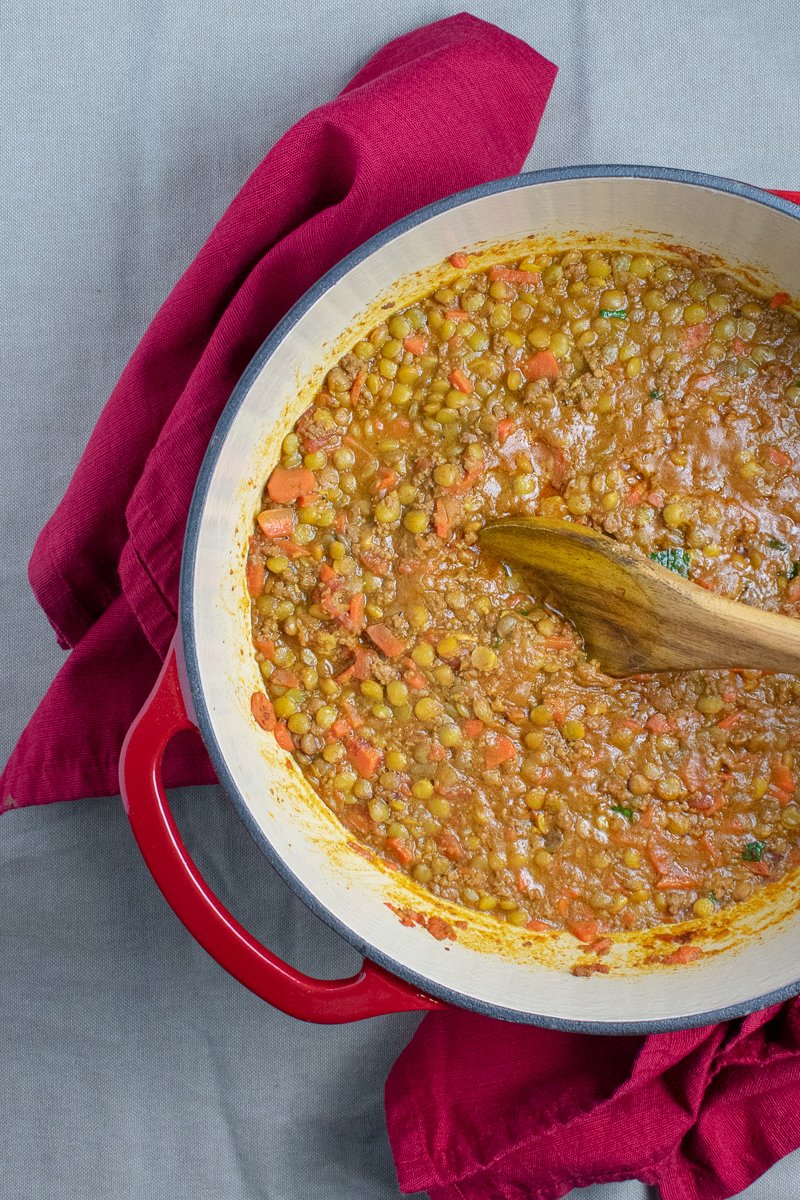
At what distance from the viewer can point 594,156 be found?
11.6 ft

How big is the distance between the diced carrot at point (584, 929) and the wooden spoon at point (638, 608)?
83 centimetres

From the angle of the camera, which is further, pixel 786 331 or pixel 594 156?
pixel 594 156

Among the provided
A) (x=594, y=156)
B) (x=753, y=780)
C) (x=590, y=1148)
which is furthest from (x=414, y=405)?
(x=590, y=1148)

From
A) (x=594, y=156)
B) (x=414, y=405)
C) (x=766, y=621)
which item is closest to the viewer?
(x=766, y=621)

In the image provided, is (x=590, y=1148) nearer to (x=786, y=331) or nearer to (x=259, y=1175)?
(x=259, y=1175)

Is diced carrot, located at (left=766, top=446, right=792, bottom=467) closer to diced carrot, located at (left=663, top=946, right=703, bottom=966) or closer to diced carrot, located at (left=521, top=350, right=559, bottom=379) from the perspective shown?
diced carrot, located at (left=521, top=350, right=559, bottom=379)

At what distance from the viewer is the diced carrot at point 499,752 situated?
326 centimetres

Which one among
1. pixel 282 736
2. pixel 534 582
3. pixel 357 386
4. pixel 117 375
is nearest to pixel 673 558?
pixel 534 582

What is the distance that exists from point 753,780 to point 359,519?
1.49 m

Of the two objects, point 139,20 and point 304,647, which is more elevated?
point 139,20

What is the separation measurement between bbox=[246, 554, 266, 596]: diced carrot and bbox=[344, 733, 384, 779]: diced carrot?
55 cm

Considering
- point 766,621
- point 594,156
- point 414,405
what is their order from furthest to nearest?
point 594,156 → point 414,405 → point 766,621

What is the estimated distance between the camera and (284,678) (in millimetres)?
3281

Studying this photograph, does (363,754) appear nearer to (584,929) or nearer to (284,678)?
(284,678)
